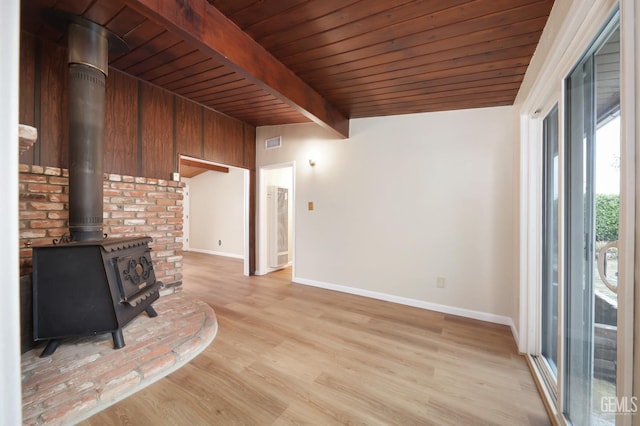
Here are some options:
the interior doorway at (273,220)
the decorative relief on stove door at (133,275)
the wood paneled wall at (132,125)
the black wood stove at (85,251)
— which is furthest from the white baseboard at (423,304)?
the black wood stove at (85,251)

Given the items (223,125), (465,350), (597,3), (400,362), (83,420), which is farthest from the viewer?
(223,125)

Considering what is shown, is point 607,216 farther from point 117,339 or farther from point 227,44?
point 117,339

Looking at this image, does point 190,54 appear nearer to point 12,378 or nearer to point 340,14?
point 340,14

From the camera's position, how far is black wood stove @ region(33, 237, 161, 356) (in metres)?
1.78

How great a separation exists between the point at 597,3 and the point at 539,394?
2.09m

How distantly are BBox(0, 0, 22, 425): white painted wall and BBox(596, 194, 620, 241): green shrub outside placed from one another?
1.92 m

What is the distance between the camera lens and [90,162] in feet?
6.54

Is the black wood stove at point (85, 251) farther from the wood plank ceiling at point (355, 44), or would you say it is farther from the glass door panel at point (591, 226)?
the glass door panel at point (591, 226)

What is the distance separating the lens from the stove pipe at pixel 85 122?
1.88 metres

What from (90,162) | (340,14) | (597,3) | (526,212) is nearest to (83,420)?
(90,162)

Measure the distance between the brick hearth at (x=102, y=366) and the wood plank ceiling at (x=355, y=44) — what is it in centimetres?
213

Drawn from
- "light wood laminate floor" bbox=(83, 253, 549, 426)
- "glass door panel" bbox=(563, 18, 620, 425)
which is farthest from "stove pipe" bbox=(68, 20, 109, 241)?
"glass door panel" bbox=(563, 18, 620, 425)

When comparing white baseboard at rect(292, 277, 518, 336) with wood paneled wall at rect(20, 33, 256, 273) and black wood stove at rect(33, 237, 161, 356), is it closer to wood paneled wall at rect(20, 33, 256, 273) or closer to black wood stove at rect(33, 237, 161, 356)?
wood paneled wall at rect(20, 33, 256, 273)

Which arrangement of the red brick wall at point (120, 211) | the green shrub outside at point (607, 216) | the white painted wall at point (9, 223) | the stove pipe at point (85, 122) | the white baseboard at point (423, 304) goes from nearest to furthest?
1. the white painted wall at point (9, 223)
2. the green shrub outside at point (607, 216)
3. the stove pipe at point (85, 122)
4. the red brick wall at point (120, 211)
5. the white baseboard at point (423, 304)
